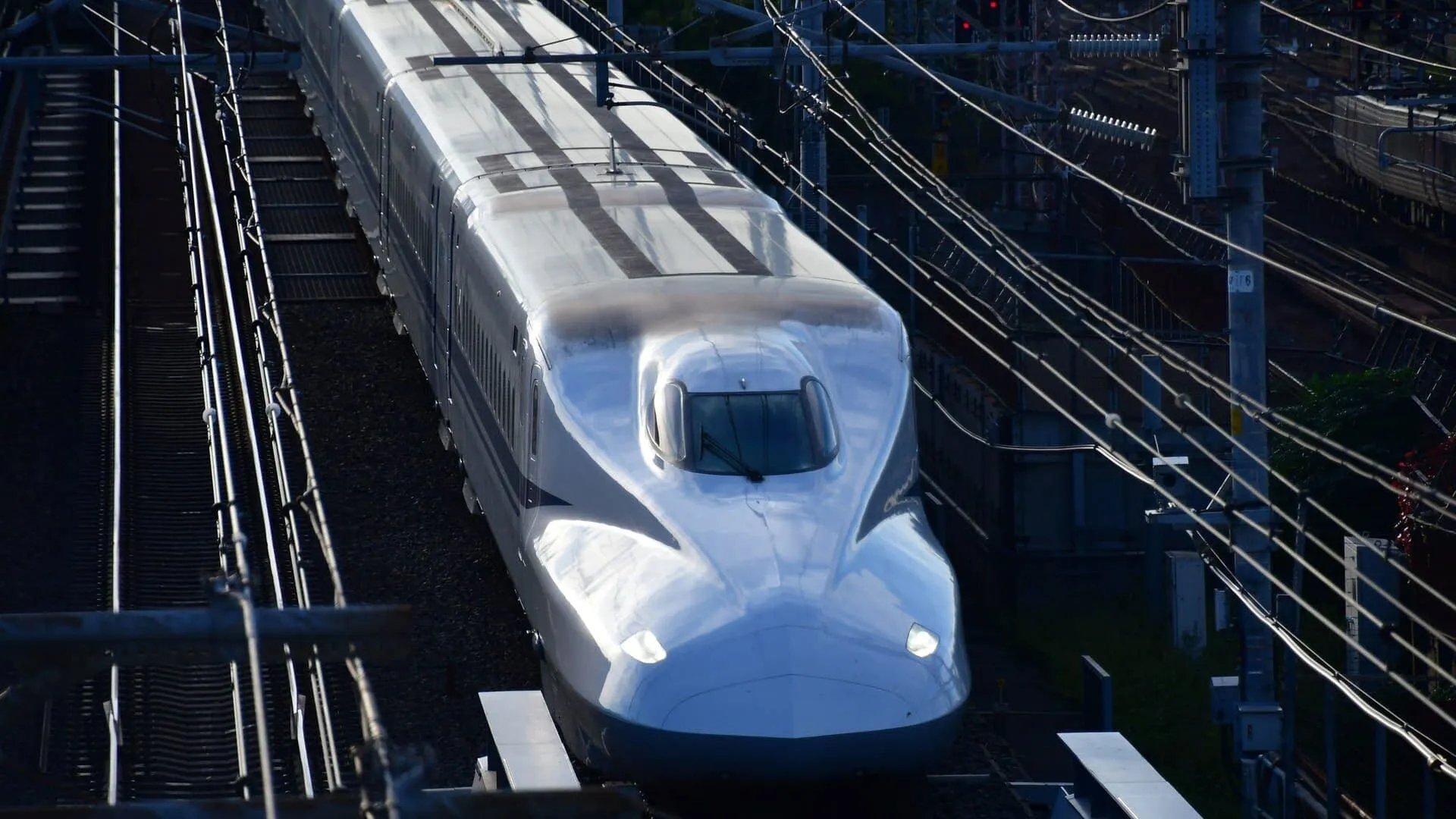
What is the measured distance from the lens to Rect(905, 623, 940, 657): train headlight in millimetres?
10242

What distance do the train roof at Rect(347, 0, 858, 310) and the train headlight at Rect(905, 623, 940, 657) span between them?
3.29 m

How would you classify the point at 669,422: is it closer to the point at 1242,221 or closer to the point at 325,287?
the point at 1242,221

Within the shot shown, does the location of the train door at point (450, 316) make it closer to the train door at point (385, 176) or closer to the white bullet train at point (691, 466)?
the white bullet train at point (691, 466)

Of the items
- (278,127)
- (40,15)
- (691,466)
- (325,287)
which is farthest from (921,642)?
(278,127)

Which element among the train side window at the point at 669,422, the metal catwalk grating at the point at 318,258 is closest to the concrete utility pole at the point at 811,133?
the metal catwalk grating at the point at 318,258

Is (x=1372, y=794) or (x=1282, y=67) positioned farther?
(x=1282, y=67)

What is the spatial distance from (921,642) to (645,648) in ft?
4.57

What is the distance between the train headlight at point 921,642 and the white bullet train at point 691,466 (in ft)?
0.04

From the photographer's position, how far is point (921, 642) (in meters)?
10.3

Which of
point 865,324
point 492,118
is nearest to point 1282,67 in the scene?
point 492,118

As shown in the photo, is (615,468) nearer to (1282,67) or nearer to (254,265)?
(254,265)

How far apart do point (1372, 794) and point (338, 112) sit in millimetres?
15048

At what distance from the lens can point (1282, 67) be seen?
5656cm

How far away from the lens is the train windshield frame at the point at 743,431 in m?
11.3
